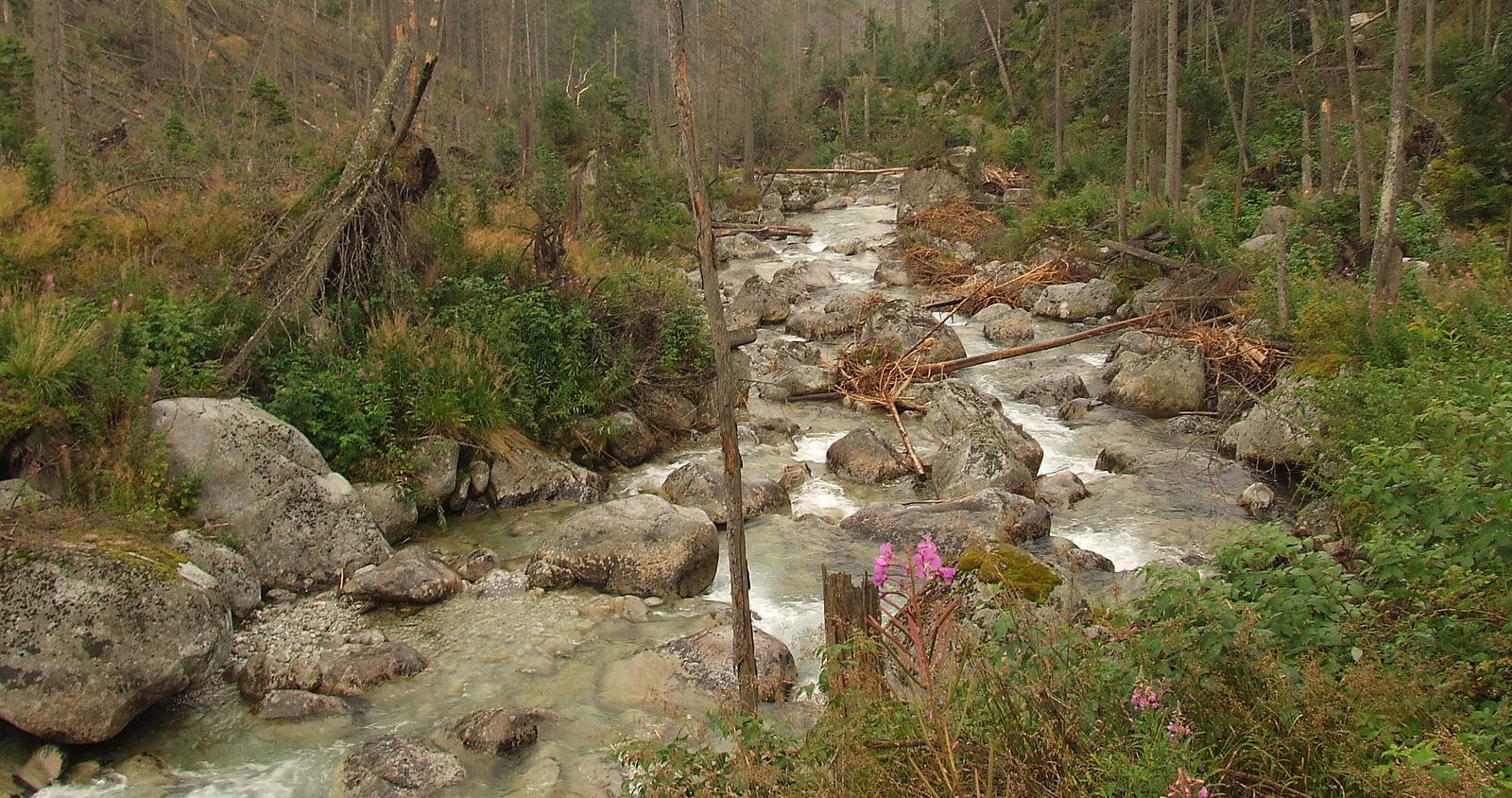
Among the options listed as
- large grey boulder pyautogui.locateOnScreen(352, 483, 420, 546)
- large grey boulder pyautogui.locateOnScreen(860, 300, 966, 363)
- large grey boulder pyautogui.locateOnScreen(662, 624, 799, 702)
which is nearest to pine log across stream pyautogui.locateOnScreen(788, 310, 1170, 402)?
large grey boulder pyautogui.locateOnScreen(860, 300, 966, 363)

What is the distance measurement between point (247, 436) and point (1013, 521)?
19.2 feet

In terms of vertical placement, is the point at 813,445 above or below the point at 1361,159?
below

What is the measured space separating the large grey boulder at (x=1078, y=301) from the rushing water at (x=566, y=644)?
641 cm

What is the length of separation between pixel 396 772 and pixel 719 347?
259cm

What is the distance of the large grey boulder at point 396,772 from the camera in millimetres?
4609

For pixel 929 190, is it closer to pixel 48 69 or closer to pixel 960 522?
pixel 48 69

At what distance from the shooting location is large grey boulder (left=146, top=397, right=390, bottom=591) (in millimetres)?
6820

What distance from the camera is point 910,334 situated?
1466 cm

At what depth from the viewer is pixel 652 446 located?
10344 mm

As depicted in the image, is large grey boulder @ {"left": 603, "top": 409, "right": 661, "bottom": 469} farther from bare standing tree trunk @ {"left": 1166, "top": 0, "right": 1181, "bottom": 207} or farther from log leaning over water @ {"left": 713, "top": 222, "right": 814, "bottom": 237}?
log leaning over water @ {"left": 713, "top": 222, "right": 814, "bottom": 237}

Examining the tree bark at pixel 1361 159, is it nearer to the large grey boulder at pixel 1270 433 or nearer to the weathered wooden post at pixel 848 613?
the large grey boulder at pixel 1270 433

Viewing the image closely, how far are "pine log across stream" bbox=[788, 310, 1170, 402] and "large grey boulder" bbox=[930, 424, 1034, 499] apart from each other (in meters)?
3.43

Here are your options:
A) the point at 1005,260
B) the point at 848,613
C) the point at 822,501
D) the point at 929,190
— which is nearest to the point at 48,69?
the point at 822,501

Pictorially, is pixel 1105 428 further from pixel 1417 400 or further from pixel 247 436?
pixel 247 436
